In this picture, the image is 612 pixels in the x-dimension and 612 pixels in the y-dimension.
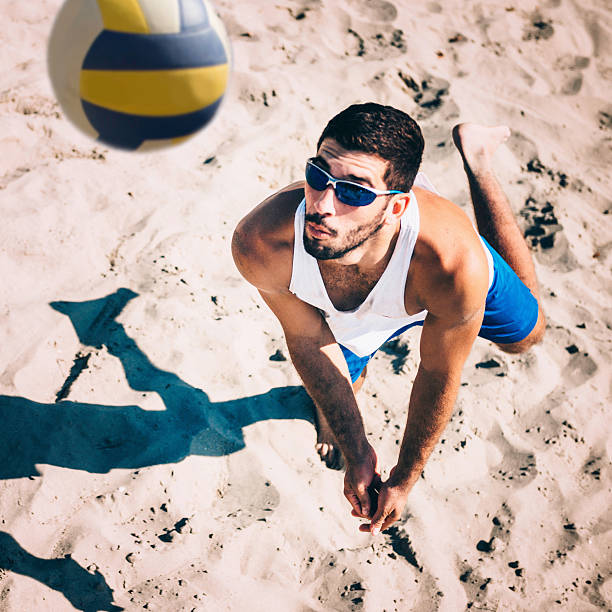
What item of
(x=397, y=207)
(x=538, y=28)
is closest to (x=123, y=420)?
(x=397, y=207)

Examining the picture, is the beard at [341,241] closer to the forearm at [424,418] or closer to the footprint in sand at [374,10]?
the forearm at [424,418]

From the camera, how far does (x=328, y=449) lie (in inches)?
102

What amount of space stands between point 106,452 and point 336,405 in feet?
3.42

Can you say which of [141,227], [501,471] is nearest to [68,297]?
[141,227]

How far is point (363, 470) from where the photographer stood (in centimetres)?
218

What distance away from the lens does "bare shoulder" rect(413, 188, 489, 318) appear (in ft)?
6.31

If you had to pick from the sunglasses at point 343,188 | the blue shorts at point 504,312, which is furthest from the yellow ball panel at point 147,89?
the blue shorts at point 504,312

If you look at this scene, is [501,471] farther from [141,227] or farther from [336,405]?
[141,227]

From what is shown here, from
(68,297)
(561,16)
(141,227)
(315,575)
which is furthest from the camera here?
(561,16)

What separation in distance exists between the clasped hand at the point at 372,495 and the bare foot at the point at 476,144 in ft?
5.15

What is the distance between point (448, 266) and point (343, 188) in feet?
1.54

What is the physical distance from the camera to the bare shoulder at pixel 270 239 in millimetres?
2084

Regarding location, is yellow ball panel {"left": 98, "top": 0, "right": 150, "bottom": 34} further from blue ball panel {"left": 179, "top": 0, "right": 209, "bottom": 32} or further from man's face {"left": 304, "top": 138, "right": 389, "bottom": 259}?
man's face {"left": 304, "top": 138, "right": 389, "bottom": 259}

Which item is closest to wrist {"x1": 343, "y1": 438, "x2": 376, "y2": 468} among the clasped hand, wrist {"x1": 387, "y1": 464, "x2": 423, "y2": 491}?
the clasped hand
